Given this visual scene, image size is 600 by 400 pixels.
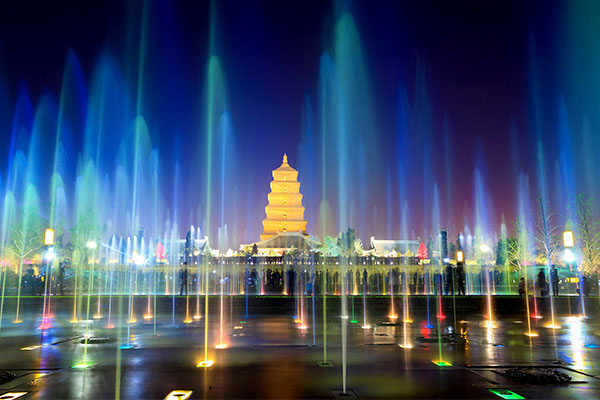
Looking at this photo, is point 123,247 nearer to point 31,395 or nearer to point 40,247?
point 40,247

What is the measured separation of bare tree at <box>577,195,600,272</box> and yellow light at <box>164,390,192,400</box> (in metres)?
39.7

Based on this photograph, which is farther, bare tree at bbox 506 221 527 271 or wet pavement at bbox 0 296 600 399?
bare tree at bbox 506 221 527 271

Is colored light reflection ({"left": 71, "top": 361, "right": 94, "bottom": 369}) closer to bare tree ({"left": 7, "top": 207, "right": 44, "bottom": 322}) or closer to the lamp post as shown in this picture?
the lamp post

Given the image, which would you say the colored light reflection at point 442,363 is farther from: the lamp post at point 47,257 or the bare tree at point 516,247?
the bare tree at point 516,247

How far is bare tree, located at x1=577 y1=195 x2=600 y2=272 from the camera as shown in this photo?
126ft

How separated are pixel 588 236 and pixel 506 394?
128 feet

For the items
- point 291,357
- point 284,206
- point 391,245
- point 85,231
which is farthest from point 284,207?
point 291,357

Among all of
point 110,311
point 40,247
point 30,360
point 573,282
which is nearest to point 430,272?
point 573,282

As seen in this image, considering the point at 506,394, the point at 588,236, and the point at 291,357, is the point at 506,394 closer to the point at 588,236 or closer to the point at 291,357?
the point at 291,357

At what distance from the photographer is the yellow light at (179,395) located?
5.42 meters

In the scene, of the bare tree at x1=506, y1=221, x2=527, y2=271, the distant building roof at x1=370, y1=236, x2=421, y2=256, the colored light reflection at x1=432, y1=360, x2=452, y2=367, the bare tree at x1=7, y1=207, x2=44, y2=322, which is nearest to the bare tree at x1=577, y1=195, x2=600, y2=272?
the bare tree at x1=506, y1=221, x2=527, y2=271

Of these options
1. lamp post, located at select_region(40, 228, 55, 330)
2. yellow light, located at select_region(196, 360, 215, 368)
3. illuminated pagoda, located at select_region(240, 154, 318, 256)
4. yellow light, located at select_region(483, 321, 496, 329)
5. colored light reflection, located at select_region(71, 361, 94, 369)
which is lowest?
yellow light, located at select_region(483, 321, 496, 329)

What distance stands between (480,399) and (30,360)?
6.63 meters

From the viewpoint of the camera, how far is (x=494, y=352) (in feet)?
28.6
